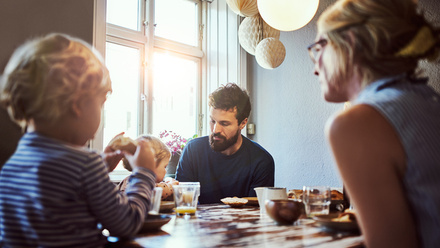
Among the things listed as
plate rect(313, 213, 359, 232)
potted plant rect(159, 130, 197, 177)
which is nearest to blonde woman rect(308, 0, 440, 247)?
plate rect(313, 213, 359, 232)

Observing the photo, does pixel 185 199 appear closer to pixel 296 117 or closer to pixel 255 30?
pixel 255 30

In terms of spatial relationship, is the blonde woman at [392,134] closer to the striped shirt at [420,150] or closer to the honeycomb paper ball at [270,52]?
the striped shirt at [420,150]

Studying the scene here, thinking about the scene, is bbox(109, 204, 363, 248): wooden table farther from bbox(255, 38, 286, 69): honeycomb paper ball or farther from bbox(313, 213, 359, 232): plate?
bbox(255, 38, 286, 69): honeycomb paper ball

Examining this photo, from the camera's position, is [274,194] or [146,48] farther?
→ [146,48]

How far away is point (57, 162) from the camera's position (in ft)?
2.48

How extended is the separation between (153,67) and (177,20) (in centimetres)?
66

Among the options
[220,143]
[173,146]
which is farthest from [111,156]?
[173,146]

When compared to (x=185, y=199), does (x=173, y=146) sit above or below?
above

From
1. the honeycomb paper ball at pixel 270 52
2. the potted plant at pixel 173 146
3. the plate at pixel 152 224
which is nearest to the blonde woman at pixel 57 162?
the plate at pixel 152 224

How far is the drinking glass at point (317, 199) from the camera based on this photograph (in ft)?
4.26

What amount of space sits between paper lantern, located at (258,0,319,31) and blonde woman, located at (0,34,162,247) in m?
1.48

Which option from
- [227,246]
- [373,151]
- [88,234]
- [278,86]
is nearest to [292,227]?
[227,246]

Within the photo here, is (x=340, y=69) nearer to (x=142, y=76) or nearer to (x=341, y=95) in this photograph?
(x=341, y=95)

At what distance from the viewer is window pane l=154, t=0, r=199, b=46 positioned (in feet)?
12.1
